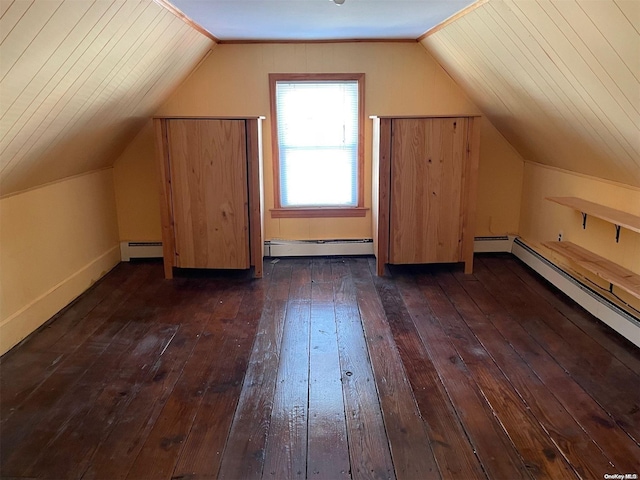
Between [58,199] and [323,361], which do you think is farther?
[58,199]

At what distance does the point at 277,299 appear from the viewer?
12.4ft

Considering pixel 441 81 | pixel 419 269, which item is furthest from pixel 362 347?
pixel 441 81

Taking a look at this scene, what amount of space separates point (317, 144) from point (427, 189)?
114 centimetres

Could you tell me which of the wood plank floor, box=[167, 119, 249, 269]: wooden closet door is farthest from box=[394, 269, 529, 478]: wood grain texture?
box=[167, 119, 249, 269]: wooden closet door

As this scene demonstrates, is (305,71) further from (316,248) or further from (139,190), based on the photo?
(139,190)

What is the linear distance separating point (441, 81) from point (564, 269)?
195 cm

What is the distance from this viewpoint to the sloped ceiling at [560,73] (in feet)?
6.81

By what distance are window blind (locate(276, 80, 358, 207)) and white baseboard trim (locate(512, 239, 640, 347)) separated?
166 cm

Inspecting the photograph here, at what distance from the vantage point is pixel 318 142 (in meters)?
4.62

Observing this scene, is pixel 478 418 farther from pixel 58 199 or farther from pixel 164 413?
pixel 58 199

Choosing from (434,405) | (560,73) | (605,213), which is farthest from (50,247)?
(605,213)

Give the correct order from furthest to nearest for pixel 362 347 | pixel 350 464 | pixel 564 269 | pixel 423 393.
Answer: pixel 564 269
pixel 362 347
pixel 423 393
pixel 350 464

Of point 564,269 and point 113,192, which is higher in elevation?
point 113,192

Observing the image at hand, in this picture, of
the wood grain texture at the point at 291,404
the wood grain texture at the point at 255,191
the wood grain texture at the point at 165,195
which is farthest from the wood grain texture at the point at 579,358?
the wood grain texture at the point at 165,195
